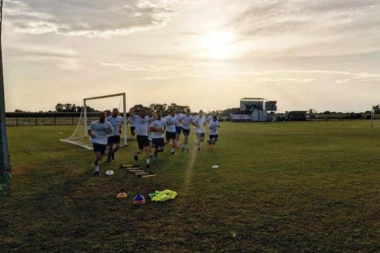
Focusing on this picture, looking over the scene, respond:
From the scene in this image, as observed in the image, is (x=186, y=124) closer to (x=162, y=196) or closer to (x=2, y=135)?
(x=2, y=135)

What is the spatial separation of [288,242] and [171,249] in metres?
A: 1.92

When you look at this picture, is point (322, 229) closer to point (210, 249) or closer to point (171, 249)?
point (210, 249)

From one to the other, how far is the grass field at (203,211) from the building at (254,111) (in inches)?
2911

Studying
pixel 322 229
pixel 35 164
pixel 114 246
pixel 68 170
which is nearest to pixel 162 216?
pixel 114 246

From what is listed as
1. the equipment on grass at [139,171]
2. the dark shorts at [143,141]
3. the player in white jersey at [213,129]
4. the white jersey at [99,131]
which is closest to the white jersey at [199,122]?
the player in white jersey at [213,129]

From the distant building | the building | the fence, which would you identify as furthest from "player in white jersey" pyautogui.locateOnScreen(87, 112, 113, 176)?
the distant building

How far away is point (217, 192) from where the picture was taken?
955 centimetres

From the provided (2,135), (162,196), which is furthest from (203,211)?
(2,135)

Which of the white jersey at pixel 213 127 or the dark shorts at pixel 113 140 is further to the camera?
the white jersey at pixel 213 127

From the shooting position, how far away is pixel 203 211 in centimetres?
778

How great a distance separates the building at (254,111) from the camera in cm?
8694

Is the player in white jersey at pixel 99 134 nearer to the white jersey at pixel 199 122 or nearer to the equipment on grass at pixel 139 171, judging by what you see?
the equipment on grass at pixel 139 171

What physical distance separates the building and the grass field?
7395cm

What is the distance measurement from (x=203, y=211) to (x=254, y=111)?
272 ft
